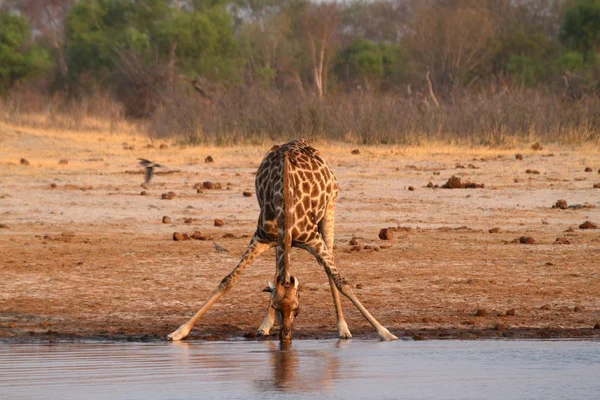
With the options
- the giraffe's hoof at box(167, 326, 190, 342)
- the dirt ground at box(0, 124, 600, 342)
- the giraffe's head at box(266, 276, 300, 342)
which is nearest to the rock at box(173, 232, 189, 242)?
the dirt ground at box(0, 124, 600, 342)

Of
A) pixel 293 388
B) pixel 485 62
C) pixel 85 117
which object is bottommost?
pixel 293 388

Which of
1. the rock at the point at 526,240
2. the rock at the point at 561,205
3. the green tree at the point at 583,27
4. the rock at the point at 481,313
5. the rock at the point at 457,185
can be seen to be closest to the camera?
the rock at the point at 481,313

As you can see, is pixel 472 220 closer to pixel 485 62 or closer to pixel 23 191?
pixel 23 191

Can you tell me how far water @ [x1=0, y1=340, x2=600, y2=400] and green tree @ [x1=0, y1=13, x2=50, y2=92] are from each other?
3398 cm

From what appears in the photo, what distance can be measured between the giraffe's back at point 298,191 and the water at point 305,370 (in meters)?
0.72

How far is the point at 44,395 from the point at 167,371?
0.85 m

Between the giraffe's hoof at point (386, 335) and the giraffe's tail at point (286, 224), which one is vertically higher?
the giraffe's tail at point (286, 224)

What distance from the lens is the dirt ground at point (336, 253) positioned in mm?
7980

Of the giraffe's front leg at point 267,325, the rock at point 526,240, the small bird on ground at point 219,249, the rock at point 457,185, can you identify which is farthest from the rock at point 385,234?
the giraffe's front leg at point 267,325

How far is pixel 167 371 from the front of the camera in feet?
20.0

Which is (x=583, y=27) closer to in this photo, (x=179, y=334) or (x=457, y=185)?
(x=457, y=185)

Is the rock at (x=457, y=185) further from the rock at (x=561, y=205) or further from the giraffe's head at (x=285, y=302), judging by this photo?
the giraffe's head at (x=285, y=302)

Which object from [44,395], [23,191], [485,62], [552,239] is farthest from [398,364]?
[485,62]

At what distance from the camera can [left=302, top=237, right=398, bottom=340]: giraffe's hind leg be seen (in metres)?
7.20
